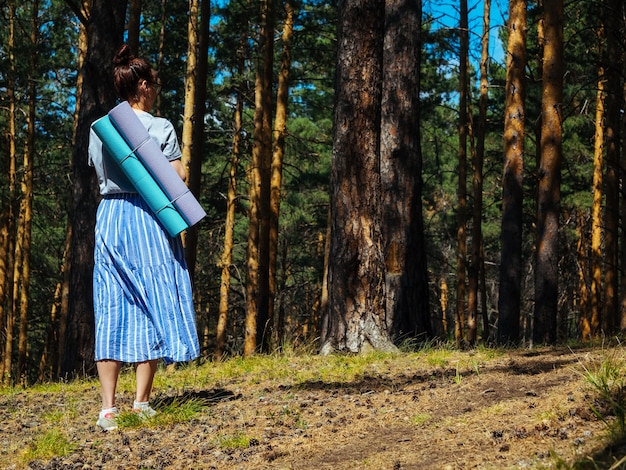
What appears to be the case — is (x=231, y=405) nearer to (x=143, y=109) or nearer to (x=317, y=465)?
(x=317, y=465)

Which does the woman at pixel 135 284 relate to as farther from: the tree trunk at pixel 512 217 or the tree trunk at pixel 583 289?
the tree trunk at pixel 583 289

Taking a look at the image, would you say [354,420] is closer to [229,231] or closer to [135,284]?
[135,284]

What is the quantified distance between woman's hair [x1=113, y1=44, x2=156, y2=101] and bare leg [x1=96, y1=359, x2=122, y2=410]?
1.66 meters

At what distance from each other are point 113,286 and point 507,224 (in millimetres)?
10120

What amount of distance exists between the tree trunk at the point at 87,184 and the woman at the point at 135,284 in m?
3.45

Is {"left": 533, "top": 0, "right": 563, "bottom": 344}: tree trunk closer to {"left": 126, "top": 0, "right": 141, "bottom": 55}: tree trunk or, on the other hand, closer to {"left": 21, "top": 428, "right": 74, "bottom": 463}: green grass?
{"left": 126, "top": 0, "right": 141, "bottom": 55}: tree trunk

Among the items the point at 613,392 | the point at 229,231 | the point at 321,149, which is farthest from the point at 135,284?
the point at 321,149

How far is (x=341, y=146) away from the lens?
725 centimetres

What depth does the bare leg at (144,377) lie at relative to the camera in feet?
15.6

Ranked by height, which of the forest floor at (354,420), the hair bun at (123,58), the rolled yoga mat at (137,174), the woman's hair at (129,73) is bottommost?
the forest floor at (354,420)

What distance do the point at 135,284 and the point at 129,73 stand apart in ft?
4.32

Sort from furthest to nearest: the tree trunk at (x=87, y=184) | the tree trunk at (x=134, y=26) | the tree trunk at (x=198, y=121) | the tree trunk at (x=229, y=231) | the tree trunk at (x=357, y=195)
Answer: the tree trunk at (x=229, y=231), the tree trunk at (x=198, y=121), the tree trunk at (x=134, y=26), the tree trunk at (x=87, y=184), the tree trunk at (x=357, y=195)

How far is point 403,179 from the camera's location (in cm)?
870

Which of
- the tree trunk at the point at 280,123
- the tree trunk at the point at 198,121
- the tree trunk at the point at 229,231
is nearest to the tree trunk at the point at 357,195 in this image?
the tree trunk at the point at 198,121
